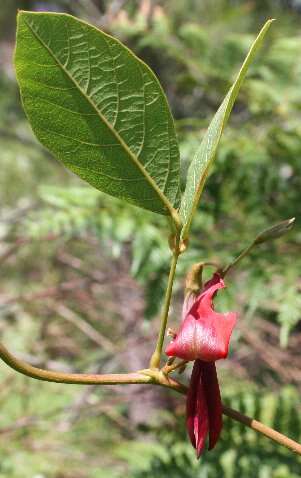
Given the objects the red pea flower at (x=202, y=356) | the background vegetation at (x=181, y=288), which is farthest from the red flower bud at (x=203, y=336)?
the background vegetation at (x=181, y=288)

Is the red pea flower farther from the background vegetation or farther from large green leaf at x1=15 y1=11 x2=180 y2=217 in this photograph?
the background vegetation

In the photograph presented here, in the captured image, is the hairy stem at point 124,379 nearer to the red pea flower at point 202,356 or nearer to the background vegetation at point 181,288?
the red pea flower at point 202,356

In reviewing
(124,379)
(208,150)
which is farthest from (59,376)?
(208,150)

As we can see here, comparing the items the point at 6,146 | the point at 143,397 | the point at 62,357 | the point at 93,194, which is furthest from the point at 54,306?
the point at 6,146

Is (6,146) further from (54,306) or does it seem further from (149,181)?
(149,181)

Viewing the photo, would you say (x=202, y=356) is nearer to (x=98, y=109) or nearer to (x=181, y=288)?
(x=98, y=109)

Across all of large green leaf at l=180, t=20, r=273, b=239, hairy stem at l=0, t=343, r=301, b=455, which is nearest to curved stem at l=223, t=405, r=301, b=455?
hairy stem at l=0, t=343, r=301, b=455
